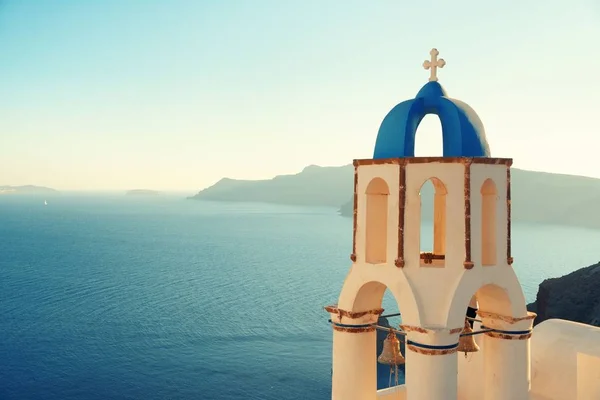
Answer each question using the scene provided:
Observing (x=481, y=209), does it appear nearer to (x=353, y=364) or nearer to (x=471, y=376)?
(x=353, y=364)

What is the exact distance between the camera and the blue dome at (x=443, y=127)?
9.75 metres

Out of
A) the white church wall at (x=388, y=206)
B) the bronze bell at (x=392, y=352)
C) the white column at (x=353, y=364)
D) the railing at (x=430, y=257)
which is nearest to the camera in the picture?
the white church wall at (x=388, y=206)

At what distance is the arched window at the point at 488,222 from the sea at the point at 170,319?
140ft

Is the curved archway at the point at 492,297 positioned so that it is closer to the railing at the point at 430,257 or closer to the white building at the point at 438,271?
the white building at the point at 438,271

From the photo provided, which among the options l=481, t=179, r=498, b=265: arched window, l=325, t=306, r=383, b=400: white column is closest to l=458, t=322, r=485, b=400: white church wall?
l=325, t=306, r=383, b=400: white column

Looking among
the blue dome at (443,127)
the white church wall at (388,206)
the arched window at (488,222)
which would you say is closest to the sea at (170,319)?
the white church wall at (388,206)

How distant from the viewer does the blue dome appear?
9.75 metres

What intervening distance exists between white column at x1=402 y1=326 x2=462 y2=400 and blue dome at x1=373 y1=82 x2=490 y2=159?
299cm

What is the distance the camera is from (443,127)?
10.0 meters

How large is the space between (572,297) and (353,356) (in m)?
43.5

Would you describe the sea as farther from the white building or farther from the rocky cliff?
the white building

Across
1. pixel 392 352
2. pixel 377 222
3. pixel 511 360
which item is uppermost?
pixel 377 222

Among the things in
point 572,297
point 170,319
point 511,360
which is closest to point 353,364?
point 511,360

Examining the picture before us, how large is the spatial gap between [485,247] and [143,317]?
68.3 m
